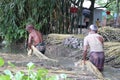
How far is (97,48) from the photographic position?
734 centimetres

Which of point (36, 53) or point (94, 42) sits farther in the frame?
point (36, 53)

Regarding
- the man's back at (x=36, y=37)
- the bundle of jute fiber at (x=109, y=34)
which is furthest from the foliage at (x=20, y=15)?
the man's back at (x=36, y=37)

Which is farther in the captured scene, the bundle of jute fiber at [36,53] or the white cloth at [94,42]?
the bundle of jute fiber at [36,53]

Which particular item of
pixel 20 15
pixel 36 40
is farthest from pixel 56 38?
pixel 36 40

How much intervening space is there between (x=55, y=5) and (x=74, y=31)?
77.3 inches

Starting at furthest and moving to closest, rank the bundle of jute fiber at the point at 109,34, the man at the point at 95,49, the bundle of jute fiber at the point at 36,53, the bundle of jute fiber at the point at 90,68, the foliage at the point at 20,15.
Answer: the foliage at the point at 20,15, the bundle of jute fiber at the point at 109,34, the bundle of jute fiber at the point at 36,53, the man at the point at 95,49, the bundle of jute fiber at the point at 90,68

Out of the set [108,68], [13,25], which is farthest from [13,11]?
[108,68]

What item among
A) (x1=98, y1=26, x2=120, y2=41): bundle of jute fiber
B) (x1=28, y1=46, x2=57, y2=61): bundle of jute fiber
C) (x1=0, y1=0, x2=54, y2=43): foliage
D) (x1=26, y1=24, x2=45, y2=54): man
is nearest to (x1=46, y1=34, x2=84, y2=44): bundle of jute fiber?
(x1=98, y1=26, x2=120, y2=41): bundle of jute fiber

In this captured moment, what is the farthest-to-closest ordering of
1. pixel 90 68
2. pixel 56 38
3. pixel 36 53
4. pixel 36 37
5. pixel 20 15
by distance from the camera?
1. pixel 20 15
2. pixel 56 38
3. pixel 36 37
4. pixel 36 53
5. pixel 90 68

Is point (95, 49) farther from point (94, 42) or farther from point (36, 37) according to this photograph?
point (36, 37)

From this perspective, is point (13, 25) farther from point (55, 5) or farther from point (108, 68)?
point (108, 68)

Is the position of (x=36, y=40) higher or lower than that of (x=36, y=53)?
higher

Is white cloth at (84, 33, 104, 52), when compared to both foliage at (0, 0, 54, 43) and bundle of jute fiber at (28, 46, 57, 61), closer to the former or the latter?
bundle of jute fiber at (28, 46, 57, 61)

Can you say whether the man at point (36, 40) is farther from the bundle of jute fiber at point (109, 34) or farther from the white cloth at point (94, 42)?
the bundle of jute fiber at point (109, 34)
